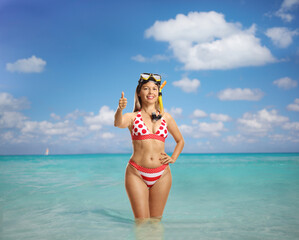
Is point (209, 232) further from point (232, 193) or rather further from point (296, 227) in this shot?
point (232, 193)

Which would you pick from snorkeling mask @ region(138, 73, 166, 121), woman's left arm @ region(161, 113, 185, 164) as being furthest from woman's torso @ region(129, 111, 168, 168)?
woman's left arm @ region(161, 113, 185, 164)

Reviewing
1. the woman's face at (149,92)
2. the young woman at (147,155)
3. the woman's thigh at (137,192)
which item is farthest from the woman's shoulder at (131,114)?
the woman's thigh at (137,192)

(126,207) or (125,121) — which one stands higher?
(125,121)

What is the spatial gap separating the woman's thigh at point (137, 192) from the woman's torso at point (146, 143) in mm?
178

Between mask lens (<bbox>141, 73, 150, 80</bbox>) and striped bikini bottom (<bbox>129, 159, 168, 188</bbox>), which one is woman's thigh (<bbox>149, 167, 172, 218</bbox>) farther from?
mask lens (<bbox>141, 73, 150, 80</bbox>)

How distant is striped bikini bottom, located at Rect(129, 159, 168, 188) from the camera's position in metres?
4.22

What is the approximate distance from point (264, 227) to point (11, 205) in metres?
5.91

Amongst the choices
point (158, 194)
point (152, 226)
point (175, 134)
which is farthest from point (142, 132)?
point (152, 226)

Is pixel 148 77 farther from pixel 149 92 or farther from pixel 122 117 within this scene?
pixel 122 117

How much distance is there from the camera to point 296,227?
204 inches

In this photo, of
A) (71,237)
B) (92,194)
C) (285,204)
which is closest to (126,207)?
(92,194)

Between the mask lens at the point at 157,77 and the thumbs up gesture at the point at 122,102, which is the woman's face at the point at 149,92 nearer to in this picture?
the mask lens at the point at 157,77

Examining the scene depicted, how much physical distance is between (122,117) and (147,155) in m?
0.62

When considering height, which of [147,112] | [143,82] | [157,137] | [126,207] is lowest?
[126,207]
